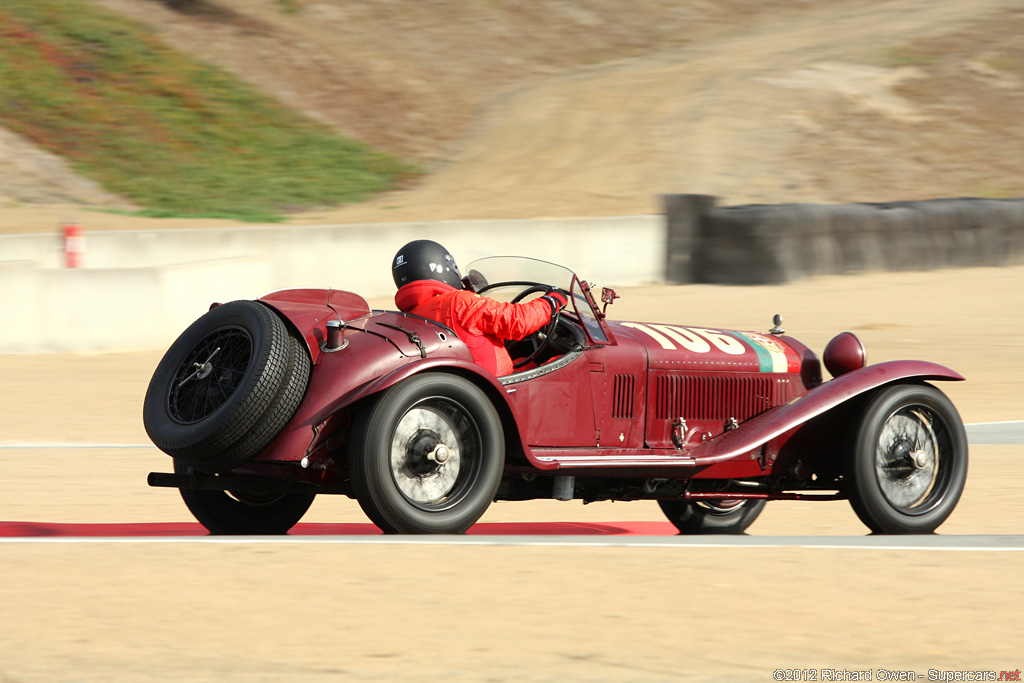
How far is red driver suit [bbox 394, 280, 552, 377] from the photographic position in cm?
628

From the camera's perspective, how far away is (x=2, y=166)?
90.6 ft

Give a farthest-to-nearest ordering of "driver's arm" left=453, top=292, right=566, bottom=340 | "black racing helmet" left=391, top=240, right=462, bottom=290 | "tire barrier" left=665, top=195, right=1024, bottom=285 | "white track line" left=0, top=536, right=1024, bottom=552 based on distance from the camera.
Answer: "tire barrier" left=665, top=195, right=1024, bottom=285 < "black racing helmet" left=391, top=240, right=462, bottom=290 < "driver's arm" left=453, top=292, right=566, bottom=340 < "white track line" left=0, top=536, right=1024, bottom=552

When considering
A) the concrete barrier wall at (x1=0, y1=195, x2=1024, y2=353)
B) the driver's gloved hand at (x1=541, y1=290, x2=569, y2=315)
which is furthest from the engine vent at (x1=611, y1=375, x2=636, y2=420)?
the concrete barrier wall at (x1=0, y1=195, x2=1024, y2=353)

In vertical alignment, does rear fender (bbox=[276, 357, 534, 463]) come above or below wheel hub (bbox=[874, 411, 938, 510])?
above

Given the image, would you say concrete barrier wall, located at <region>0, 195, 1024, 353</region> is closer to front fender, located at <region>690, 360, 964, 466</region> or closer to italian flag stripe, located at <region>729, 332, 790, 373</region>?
italian flag stripe, located at <region>729, 332, 790, 373</region>

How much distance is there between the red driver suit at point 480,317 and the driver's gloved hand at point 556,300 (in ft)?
0.39

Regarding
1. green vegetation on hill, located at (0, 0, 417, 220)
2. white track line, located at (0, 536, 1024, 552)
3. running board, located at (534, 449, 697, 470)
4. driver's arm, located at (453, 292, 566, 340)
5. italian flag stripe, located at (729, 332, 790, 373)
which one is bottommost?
white track line, located at (0, 536, 1024, 552)

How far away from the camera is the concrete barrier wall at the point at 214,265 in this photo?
50.8 feet

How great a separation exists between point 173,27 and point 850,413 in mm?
31044

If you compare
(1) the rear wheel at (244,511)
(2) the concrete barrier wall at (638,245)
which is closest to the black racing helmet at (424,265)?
(1) the rear wheel at (244,511)

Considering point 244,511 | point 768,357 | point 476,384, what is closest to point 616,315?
point 768,357

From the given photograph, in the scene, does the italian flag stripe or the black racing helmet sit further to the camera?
the italian flag stripe

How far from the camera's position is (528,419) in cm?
639

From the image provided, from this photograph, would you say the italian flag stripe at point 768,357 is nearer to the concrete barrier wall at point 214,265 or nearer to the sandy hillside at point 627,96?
the concrete barrier wall at point 214,265
